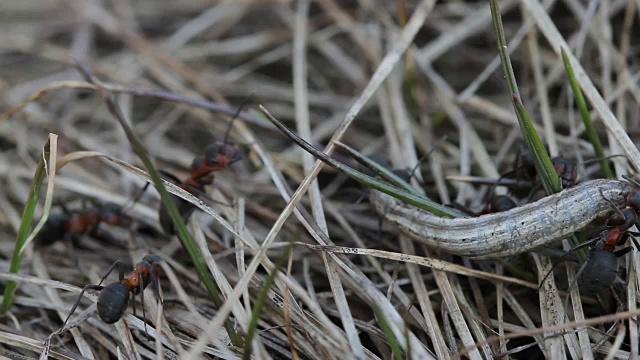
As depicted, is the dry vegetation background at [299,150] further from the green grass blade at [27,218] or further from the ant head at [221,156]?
the ant head at [221,156]

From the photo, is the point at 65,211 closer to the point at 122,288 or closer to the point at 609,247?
the point at 122,288

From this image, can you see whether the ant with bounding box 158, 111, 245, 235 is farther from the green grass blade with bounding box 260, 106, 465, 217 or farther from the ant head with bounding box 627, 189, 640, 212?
the ant head with bounding box 627, 189, 640, 212

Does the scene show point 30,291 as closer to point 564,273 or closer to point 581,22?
point 564,273

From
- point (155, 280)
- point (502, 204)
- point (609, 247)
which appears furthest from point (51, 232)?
point (609, 247)

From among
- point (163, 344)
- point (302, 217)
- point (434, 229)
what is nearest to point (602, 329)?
point (434, 229)

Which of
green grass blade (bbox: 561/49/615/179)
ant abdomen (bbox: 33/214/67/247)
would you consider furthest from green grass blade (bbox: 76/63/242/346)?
green grass blade (bbox: 561/49/615/179)

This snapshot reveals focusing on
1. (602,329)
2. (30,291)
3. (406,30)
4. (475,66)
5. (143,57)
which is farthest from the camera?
(143,57)
